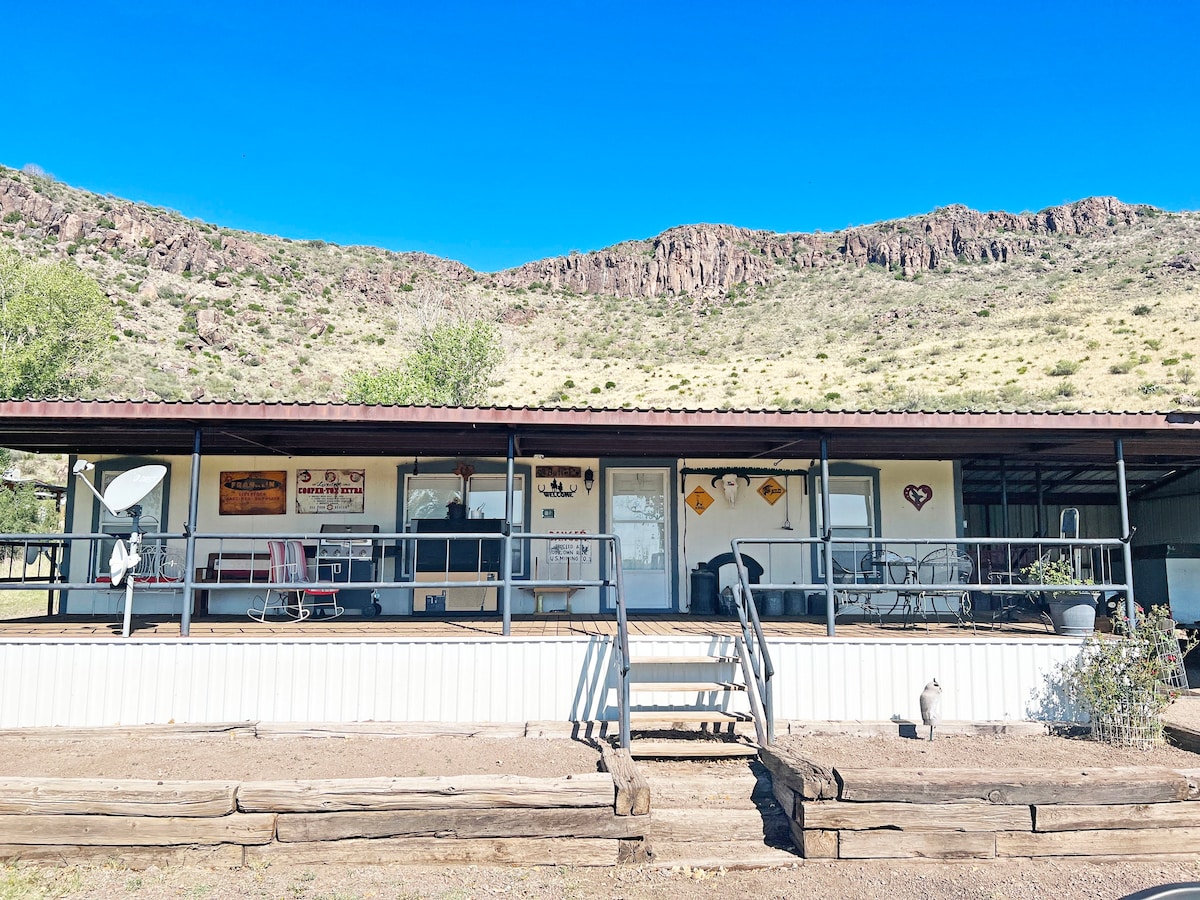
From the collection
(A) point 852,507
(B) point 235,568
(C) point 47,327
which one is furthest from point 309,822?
(C) point 47,327

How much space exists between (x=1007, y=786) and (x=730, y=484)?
5988 millimetres

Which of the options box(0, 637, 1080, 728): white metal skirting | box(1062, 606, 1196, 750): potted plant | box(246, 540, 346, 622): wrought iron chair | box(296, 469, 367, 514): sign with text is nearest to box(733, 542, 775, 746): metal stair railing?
box(0, 637, 1080, 728): white metal skirting

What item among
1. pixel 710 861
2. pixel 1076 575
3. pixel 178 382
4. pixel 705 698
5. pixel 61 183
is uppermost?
pixel 61 183

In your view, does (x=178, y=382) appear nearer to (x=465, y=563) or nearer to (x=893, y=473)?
(x=465, y=563)

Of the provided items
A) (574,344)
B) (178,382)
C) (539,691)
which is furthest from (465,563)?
(574,344)

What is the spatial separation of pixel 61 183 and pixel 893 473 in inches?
2202

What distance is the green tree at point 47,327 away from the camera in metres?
23.4

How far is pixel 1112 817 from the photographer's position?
212 inches

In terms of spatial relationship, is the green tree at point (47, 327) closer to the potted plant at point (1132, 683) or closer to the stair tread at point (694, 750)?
the stair tread at point (694, 750)

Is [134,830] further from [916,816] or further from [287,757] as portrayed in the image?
[916,816]

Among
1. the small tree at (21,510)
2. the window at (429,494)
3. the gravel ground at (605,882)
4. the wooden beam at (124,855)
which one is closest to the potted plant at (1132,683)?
the gravel ground at (605,882)

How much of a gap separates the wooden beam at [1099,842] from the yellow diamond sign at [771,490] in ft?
20.0

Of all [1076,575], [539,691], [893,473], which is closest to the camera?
[539,691]

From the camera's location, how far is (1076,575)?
30.0 feet
